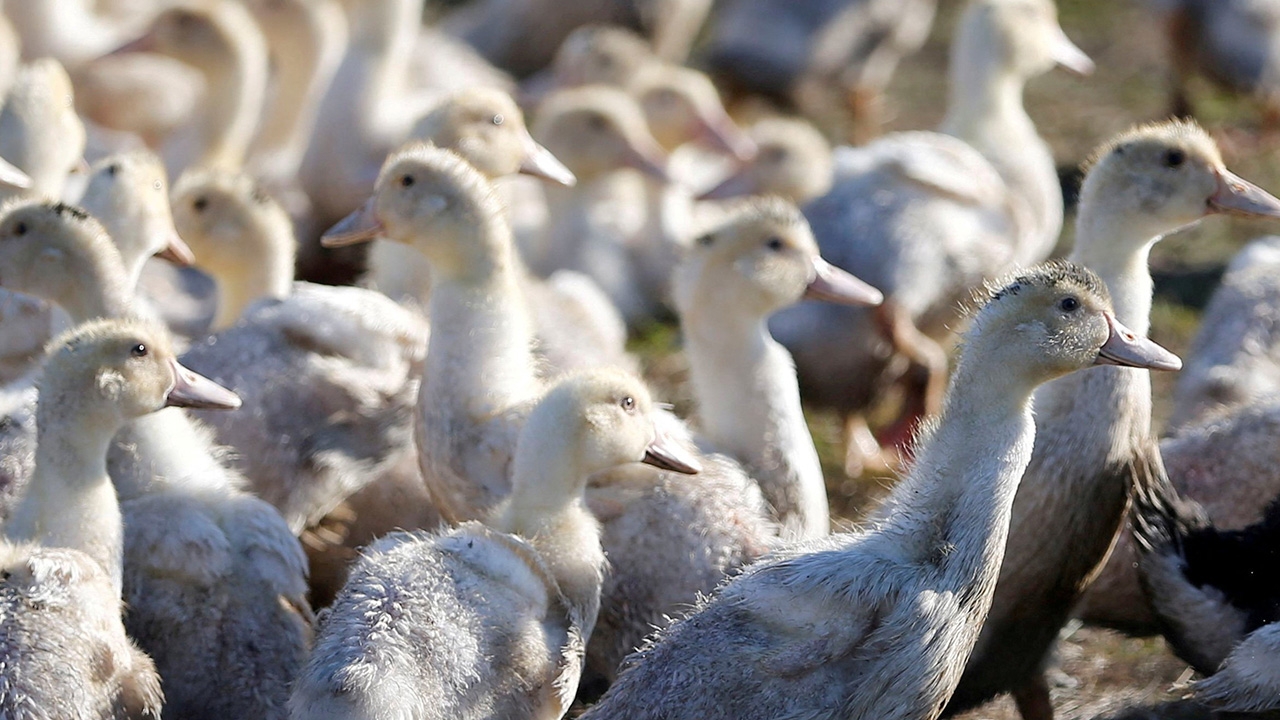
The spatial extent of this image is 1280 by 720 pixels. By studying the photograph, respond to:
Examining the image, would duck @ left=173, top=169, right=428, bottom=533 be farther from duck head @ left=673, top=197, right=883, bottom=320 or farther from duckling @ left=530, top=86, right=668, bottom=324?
duckling @ left=530, top=86, right=668, bottom=324

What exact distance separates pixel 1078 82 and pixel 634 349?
3.65 m

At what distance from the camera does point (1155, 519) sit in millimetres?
4242

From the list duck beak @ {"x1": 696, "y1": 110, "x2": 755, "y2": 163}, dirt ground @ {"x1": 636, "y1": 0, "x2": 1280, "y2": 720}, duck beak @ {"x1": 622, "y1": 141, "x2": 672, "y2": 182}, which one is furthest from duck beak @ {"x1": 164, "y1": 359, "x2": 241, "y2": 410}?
duck beak @ {"x1": 696, "y1": 110, "x2": 755, "y2": 163}

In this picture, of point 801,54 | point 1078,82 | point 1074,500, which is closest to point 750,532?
point 1074,500

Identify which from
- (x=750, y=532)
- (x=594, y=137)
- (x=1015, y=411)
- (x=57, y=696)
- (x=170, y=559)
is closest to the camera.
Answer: (x=57, y=696)

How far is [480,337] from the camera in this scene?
14.6ft

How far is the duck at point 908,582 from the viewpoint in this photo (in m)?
3.47

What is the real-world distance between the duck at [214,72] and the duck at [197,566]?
2329 mm

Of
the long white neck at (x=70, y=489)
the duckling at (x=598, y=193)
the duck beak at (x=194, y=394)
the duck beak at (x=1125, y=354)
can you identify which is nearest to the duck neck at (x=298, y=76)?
the duckling at (x=598, y=193)

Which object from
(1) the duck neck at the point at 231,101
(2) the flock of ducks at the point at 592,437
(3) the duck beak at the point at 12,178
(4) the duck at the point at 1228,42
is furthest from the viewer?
(4) the duck at the point at 1228,42

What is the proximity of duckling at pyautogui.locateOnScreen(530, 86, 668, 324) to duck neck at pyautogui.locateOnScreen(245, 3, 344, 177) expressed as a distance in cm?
100

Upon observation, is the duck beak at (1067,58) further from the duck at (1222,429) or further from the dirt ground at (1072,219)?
the duck at (1222,429)

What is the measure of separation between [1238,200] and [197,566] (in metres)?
2.74

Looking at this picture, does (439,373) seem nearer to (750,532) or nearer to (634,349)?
(750,532)
